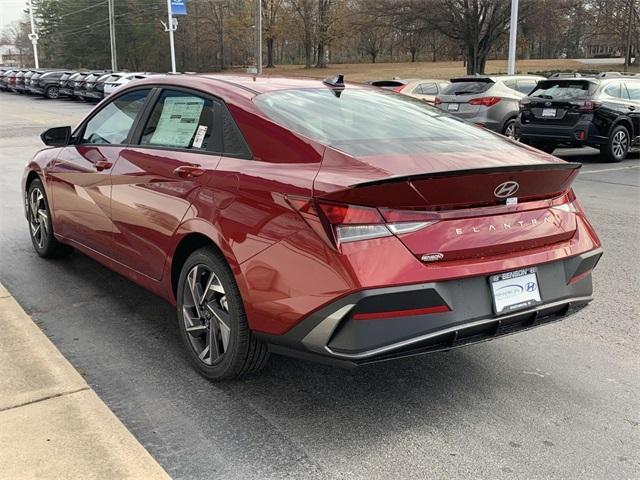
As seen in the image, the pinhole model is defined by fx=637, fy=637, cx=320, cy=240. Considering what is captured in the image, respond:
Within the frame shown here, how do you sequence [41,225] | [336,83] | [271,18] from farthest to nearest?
[271,18]
[41,225]
[336,83]

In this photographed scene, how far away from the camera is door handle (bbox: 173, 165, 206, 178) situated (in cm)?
353

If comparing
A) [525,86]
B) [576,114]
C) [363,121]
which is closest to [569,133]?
[576,114]

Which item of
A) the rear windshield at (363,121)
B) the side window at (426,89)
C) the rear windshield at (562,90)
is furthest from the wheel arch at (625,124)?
the rear windshield at (363,121)

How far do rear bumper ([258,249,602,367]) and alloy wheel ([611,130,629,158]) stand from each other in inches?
446

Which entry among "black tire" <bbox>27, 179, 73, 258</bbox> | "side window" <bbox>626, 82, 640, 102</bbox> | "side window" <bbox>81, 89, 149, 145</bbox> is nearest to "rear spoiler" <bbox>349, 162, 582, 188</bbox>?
"side window" <bbox>81, 89, 149, 145</bbox>

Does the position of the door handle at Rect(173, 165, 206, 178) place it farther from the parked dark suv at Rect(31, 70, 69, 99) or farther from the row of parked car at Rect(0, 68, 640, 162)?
the parked dark suv at Rect(31, 70, 69, 99)

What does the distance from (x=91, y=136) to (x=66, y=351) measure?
1854 millimetres

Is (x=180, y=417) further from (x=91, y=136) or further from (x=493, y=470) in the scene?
(x=91, y=136)

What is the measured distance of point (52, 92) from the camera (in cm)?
3747

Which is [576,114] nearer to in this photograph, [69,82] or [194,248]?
[194,248]

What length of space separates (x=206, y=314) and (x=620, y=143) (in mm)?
12032

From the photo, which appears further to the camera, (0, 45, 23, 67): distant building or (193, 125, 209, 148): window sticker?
(0, 45, 23, 67): distant building

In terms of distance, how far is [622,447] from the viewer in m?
2.96

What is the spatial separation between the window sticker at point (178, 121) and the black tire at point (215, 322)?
0.79 meters
